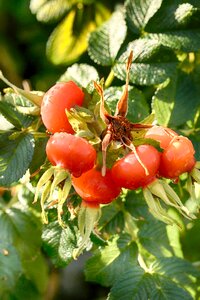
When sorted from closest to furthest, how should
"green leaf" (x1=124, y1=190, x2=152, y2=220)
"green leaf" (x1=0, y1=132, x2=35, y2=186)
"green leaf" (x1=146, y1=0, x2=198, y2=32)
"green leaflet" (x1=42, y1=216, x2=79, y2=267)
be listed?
"green leaf" (x1=0, y1=132, x2=35, y2=186)
"green leaflet" (x1=42, y1=216, x2=79, y2=267)
"green leaf" (x1=146, y1=0, x2=198, y2=32)
"green leaf" (x1=124, y1=190, x2=152, y2=220)

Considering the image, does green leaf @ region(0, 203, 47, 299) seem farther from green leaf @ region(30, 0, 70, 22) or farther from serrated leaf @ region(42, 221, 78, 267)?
green leaf @ region(30, 0, 70, 22)

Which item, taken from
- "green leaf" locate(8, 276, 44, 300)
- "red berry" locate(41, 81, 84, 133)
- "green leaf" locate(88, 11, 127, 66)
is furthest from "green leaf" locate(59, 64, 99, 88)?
"green leaf" locate(8, 276, 44, 300)

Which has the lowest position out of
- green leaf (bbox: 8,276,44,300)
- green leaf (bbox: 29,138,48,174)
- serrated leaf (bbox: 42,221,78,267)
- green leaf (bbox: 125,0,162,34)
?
green leaf (bbox: 8,276,44,300)

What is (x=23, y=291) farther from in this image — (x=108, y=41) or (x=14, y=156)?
(x=108, y=41)

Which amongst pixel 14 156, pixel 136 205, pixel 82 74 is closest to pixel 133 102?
pixel 82 74

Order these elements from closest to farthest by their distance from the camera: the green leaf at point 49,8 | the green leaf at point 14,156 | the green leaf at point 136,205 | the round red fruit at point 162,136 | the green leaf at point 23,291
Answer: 1. the round red fruit at point 162,136
2. the green leaf at point 14,156
3. the green leaf at point 136,205
4. the green leaf at point 23,291
5. the green leaf at point 49,8

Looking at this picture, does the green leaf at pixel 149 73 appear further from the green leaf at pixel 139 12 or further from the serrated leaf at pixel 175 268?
the serrated leaf at pixel 175 268

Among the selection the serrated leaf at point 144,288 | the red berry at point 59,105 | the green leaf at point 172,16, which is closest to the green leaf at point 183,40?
the green leaf at point 172,16
